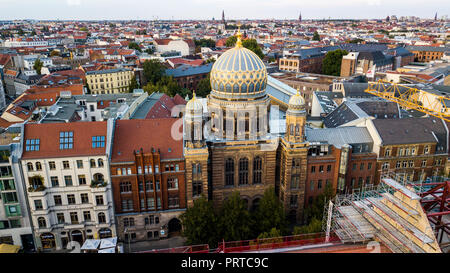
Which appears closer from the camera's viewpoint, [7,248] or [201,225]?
[7,248]

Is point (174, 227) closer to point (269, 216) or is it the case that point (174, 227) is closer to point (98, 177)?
point (98, 177)

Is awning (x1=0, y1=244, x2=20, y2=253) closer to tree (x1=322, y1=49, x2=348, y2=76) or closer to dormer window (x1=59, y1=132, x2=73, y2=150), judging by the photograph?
dormer window (x1=59, y1=132, x2=73, y2=150)

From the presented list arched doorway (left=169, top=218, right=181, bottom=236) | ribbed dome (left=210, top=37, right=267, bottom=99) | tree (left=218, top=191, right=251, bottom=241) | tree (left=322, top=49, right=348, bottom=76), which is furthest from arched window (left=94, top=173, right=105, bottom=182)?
tree (left=322, top=49, right=348, bottom=76)

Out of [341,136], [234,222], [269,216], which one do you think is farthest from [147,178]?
[341,136]

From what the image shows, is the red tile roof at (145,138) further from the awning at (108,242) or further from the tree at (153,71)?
the tree at (153,71)

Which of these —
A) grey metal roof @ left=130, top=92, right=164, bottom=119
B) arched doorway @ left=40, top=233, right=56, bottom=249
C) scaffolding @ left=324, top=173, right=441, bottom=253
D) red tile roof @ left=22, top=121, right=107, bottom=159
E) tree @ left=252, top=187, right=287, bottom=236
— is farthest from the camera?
grey metal roof @ left=130, top=92, right=164, bottom=119

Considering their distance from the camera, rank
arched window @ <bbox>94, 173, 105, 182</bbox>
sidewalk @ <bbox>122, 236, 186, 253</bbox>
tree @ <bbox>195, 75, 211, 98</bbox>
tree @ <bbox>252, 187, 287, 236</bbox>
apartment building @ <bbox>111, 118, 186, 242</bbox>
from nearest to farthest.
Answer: tree @ <bbox>252, 187, 287, 236</bbox>, arched window @ <bbox>94, 173, 105, 182</bbox>, apartment building @ <bbox>111, 118, 186, 242</bbox>, sidewalk @ <bbox>122, 236, 186, 253</bbox>, tree @ <bbox>195, 75, 211, 98</bbox>
